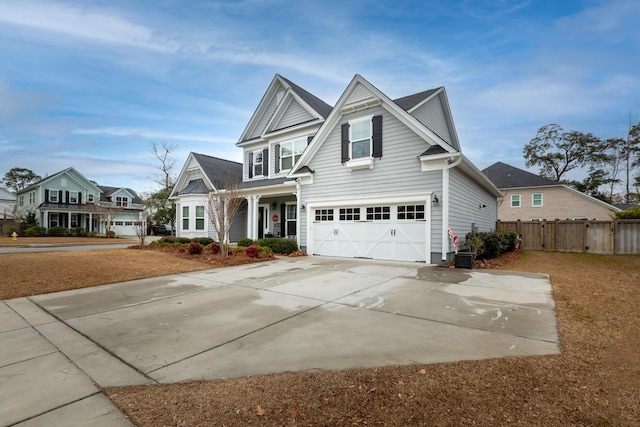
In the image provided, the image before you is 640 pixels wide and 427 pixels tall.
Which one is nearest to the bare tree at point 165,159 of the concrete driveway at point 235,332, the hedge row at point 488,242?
the concrete driveway at point 235,332

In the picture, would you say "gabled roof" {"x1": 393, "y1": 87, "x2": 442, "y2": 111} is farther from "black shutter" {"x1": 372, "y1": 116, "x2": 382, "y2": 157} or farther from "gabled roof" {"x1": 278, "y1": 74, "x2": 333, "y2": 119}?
"gabled roof" {"x1": 278, "y1": 74, "x2": 333, "y2": 119}

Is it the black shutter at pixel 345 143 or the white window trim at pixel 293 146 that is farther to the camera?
the white window trim at pixel 293 146

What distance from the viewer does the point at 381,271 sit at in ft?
28.3

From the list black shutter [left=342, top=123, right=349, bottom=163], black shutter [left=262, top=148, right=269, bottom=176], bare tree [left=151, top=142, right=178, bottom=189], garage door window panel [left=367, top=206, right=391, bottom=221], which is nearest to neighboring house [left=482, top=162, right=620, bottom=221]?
garage door window panel [left=367, top=206, right=391, bottom=221]

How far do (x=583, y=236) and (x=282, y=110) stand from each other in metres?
17.0

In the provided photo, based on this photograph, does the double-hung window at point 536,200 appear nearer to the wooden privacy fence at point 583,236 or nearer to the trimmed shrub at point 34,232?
the wooden privacy fence at point 583,236

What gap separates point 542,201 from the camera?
28.1 m

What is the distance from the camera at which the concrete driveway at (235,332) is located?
111 inches

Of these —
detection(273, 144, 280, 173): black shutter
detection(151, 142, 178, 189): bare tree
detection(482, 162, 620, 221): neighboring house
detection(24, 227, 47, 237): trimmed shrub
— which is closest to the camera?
detection(273, 144, 280, 173): black shutter

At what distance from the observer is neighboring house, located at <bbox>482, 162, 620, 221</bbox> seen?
2669 centimetres

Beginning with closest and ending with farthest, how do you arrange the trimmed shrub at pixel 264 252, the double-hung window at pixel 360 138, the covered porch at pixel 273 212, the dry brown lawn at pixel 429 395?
the dry brown lawn at pixel 429 395
the double-hung window at pixel 360 138
the trimmed shrub at pixel 264 252
the covered porch at pixel 273 212

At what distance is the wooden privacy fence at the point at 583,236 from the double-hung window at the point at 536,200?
50.6ft

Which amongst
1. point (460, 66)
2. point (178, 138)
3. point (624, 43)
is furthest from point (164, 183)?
point (624, 43)

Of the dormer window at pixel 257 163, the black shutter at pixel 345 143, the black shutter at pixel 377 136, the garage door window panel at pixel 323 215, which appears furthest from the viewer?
the dormer window at pixel 257 163
